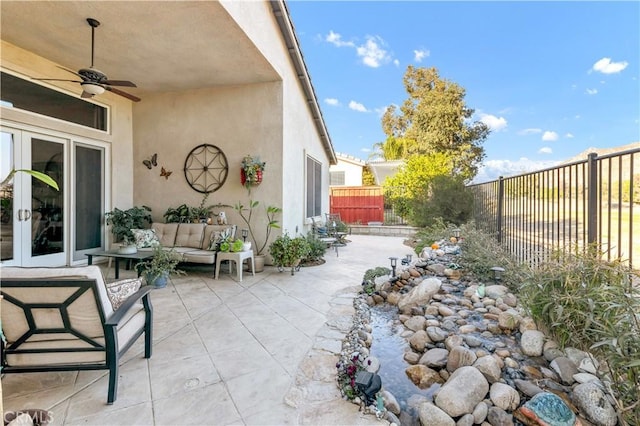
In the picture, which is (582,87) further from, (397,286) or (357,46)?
(397,286)

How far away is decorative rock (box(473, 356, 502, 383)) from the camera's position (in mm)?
2205

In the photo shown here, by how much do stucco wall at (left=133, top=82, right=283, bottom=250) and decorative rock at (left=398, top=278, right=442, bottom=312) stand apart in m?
3.31

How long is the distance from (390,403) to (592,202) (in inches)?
104

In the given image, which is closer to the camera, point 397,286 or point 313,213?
point 397,286

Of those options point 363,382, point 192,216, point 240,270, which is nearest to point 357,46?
point 192,216

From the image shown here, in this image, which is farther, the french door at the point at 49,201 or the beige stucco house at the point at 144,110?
the french door at the point at 49,201

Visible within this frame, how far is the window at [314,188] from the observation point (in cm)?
854

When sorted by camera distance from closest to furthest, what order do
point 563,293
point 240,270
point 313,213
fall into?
point 563,293 < point 240,270 < point 313,213

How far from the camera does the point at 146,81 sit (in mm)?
6246

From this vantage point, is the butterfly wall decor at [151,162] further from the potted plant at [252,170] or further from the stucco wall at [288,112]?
the stucco wall at [288,112]

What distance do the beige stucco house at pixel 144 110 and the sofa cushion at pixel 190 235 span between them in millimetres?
654

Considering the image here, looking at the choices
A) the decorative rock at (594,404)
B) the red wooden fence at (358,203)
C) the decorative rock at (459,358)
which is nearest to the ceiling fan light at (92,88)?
the decorative rock at (459,358)

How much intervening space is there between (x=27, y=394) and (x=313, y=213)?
725cm

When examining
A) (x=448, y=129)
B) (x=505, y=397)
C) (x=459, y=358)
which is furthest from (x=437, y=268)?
(x=448, y=129)
